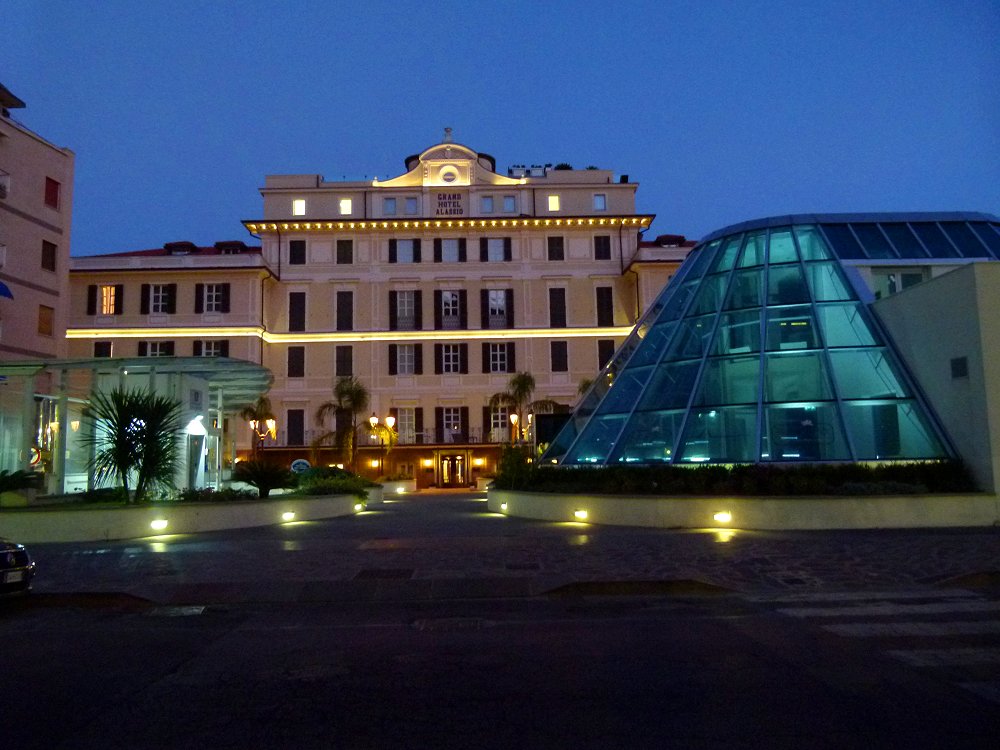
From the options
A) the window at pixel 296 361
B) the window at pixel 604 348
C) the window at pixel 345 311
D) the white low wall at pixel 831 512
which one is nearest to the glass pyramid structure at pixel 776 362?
the white low wall at pixel 831 512

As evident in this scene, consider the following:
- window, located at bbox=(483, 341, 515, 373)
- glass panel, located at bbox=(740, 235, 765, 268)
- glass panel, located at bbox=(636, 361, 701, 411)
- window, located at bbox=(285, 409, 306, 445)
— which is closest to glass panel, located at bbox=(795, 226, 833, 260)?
glass panel, located at bbox=(740, 235, 765, 268)

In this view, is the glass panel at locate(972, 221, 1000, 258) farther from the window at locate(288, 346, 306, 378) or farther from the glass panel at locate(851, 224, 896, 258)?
the window at locate(288, 346, 306, 378)

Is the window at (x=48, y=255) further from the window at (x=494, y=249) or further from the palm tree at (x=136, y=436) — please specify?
the window at (x=494, y=249)

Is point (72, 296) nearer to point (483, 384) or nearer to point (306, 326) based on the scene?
point (306, 326)

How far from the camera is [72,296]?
4788 cm

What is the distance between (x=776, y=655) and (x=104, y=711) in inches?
207

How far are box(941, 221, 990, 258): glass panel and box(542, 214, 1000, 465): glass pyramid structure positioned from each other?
0.06 metres

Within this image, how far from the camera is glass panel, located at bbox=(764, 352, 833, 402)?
1922 centimetres

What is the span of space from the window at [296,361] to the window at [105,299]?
9.89 m

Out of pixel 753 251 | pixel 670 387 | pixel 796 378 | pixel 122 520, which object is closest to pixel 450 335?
pixel 753 251

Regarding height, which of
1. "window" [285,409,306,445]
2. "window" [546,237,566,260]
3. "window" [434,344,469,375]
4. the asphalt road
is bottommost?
the asphalt road

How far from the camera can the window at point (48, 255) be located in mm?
33656

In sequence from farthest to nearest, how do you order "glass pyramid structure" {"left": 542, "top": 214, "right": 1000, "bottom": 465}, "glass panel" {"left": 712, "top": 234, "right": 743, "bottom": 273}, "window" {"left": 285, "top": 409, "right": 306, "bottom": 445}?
"window" {"left": 285, "top": 409, "right": 306, "bottom": 445} → "glass panel" {"left": 712, "top": 234, "right": 743, "bottom": 273} → "glass pyramid structure" {"left": 542, "top": 214, "right": 1000, "bottom": 465}

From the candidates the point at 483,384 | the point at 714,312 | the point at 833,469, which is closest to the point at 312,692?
the point at 833,469
